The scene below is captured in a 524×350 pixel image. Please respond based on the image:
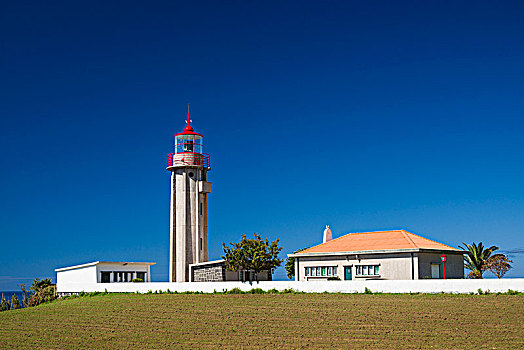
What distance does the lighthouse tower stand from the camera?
54.6 meters

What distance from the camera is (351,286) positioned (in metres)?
39.2

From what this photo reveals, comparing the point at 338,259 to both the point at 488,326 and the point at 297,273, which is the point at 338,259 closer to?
the point at 297,273

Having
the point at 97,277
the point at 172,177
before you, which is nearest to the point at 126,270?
the point at 97,277

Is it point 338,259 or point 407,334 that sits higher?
point 338,259

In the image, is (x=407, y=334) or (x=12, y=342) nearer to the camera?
(x=407, y=334)

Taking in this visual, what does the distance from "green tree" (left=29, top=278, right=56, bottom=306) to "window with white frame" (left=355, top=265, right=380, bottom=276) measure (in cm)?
2867

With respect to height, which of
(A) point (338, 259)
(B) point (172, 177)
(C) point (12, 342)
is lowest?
(C) point (12, 342)

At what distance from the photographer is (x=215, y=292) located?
147 ft

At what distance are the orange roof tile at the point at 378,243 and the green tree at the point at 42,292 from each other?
25330 millimetres

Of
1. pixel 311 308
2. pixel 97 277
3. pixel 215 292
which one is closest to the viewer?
pixel 311 308

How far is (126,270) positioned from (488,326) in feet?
126

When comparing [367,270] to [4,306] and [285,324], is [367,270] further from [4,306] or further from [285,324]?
[4,306]

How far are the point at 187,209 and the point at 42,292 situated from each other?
17.2 m

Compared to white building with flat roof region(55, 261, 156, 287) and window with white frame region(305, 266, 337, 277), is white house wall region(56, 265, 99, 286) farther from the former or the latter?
window with white frame region(305, 266, 337, 277)
